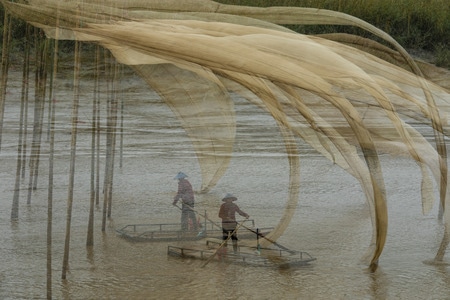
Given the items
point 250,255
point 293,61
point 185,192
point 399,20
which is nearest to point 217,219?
point 185,192

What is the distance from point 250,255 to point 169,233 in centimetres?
143

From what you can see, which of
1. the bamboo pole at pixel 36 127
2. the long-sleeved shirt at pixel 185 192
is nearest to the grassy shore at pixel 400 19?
the bamboo pole at pixel 36 127

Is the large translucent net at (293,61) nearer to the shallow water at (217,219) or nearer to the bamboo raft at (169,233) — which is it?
the shallow water at (217,219)

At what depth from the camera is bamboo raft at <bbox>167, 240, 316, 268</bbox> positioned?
35.7 ft

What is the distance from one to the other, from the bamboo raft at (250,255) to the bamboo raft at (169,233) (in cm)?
41

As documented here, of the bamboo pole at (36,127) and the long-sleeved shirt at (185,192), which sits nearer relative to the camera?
the long-sleeved shirt at (185,192)

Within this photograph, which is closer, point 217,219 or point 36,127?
point 217,219

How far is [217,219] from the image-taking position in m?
12.8

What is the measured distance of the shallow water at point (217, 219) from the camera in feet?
33.0

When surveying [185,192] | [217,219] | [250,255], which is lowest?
[250,255]

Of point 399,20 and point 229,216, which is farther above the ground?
point 399,20

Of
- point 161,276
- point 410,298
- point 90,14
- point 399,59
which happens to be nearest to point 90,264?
point 161,276

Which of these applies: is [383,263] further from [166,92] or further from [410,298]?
[166,92]

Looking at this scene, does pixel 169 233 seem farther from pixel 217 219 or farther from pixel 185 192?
pixel 217 219
